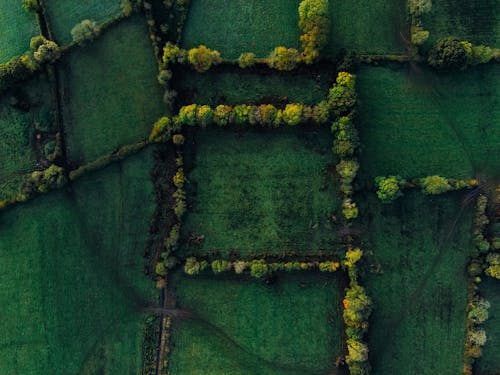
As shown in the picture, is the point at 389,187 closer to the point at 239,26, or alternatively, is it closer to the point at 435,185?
the point at 435,185

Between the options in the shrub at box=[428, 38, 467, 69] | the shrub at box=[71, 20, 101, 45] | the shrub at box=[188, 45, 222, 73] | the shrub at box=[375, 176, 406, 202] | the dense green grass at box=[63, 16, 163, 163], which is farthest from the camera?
the dense green grass at box=[63, 16, 163, 163]

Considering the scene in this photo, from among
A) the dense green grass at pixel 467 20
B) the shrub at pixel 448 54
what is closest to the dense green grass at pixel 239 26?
the shrub at pixel 448 54

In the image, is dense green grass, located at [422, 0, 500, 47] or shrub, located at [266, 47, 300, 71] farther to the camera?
dense green grass, located at [422, 0, 500, 47]

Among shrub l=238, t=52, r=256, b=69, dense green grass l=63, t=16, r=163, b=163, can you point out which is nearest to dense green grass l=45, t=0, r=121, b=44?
dense green grass l=63, t=16, r=163, b=163

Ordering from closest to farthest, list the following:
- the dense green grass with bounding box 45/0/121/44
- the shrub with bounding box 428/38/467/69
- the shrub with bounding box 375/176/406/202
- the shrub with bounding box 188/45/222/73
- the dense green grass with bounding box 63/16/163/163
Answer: the shrub with bounding box 428/38/467/69 < the shrub with bounding box 375/176/406/202 < the shrub with bounding box 188/45/222/73 < the dense green grass with bounding box 45/0/121/44 < the dense green grass with bounding box 63/16/163/163

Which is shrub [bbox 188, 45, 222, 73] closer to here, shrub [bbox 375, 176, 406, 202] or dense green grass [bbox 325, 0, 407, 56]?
dense green grass [bbox 325, 0, 407, 56]

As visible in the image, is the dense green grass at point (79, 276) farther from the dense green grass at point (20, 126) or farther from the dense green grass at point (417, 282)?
the dense green grass at point (417, 282)
